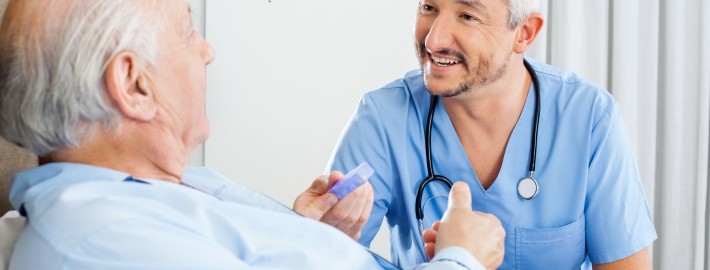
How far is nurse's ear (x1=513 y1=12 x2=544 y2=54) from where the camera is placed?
1.77 meters

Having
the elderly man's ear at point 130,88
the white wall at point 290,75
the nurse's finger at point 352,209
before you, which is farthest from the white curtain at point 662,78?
the elderly man's ear at point 130,88

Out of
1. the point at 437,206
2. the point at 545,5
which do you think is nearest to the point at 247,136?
the point at 545,5

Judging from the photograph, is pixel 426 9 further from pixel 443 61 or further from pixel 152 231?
pixel 152 231

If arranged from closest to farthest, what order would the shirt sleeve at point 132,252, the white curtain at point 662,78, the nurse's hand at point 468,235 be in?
the shirt sleeve at point 132,252, the nurse's hand at point 468,235, the white curtain at point 662,78

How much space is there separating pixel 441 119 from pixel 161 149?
2.51 feet

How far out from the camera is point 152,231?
966 millimetres

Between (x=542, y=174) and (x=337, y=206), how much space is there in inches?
20.2

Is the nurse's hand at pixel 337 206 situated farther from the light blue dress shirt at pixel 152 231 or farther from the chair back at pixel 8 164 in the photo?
the chair back at pixel 8 164

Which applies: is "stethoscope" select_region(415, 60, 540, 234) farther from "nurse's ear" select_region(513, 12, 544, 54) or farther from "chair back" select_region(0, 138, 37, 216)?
"chair back" select_region(0, 138, 37, 216)

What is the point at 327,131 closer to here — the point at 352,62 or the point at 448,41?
the point at 352,62

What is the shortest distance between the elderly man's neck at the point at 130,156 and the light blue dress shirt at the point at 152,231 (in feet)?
0.09

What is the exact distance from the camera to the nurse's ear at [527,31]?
5.80ft

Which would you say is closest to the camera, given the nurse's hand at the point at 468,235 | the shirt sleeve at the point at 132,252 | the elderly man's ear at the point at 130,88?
the shirt sleeve at the point at 132,252

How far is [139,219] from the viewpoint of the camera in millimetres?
973
